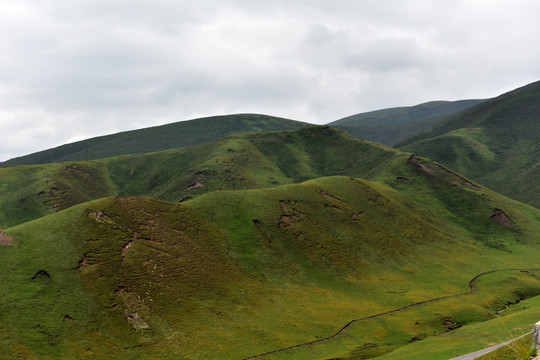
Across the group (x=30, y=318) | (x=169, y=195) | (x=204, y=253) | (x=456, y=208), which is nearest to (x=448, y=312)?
(x=204, y=253)

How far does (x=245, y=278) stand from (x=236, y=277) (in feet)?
7.02

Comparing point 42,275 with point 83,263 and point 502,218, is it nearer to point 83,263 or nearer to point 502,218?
point 83,263

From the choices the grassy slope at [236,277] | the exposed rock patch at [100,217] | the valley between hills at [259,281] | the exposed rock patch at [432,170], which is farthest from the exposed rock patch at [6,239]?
the exposed rock patch at [432,170]

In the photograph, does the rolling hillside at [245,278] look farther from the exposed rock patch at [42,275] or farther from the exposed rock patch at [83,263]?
the exposed rock patch at [83,263]

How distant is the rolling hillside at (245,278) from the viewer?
65188 mm

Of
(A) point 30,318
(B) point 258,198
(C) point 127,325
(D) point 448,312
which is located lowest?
(D) point 448,312

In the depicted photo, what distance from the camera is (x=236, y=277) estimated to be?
87.2 meters

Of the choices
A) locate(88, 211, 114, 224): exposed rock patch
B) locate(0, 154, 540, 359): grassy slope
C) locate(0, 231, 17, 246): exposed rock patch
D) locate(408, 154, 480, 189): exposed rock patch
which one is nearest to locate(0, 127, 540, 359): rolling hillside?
locate(0, 231, 17, 246): exposed rock patch

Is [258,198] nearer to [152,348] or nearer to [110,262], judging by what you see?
[110,262]

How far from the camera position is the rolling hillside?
65188 millimetres

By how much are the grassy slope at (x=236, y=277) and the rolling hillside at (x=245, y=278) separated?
11.5 inches

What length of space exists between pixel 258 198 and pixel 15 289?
6595cm

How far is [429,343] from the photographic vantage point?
6162 cm

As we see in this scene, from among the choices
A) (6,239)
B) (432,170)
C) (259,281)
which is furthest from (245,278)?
(432,170)
